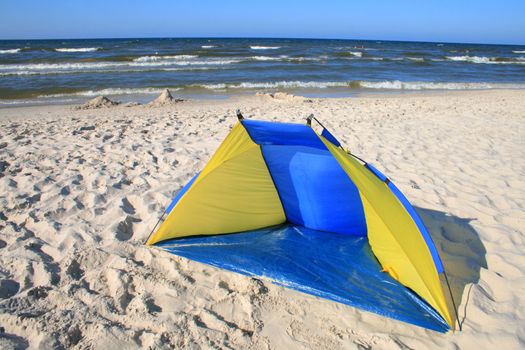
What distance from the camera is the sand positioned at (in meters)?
2.37

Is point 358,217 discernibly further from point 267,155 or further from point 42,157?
point 42,157

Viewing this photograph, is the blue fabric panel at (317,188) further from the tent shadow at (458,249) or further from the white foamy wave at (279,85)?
the white foamy wave at (279,85)

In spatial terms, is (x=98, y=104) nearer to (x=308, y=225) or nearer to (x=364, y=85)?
(x=308, y=225)

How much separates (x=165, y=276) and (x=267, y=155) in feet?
4.32

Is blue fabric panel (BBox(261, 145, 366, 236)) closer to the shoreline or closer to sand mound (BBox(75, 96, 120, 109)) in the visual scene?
sand mound (BBox(75, 96, 120, 109))

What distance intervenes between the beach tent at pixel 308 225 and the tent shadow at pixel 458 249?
39 cm

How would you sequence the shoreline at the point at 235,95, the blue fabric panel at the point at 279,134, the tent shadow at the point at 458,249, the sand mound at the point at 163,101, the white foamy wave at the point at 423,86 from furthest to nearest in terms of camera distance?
1. the white foamy wave at the point at 423,86
2. the shoreline at the point at 235,95
3. the sand mound at the point at 163,101
4. the blue fabric panel at the point at 279,134
5. the tent shadow at the point at 458,249

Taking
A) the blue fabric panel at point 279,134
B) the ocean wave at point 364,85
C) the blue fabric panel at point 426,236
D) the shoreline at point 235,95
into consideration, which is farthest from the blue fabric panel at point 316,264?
the ocean wave at point 364,85

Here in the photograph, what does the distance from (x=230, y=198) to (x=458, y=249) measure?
2016 mm

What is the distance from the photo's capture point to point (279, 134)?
309cm

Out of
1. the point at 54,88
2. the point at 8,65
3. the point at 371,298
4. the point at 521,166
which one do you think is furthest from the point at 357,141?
the point at 8,65

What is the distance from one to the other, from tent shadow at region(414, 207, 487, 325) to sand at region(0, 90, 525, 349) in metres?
0.02

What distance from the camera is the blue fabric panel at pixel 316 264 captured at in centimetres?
254

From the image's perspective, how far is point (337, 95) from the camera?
43.4 feet
